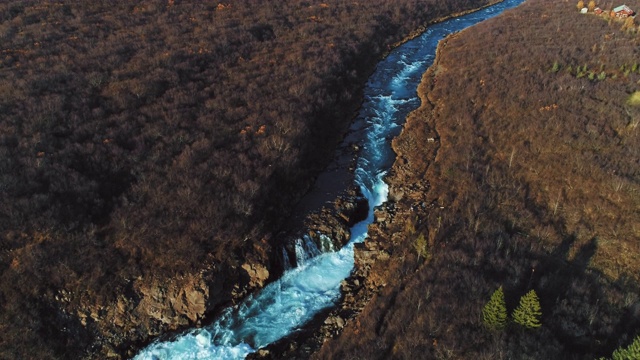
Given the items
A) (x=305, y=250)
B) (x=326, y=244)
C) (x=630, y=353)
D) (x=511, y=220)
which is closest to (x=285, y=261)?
(x=305, y=250)

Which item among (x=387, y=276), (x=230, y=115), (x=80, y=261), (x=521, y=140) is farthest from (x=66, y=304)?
(x=521, y=140)

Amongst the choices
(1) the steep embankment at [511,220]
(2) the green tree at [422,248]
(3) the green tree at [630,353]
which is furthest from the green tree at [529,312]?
(2) the green tree at [422,248]

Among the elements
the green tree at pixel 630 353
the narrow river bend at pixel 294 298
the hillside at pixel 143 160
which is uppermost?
the hillside at pixel 143 160

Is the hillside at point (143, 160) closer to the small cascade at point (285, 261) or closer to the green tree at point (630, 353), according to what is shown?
the small cascade at point (285, 261)

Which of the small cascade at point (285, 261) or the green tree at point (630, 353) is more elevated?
the green tree at point (630, 353)

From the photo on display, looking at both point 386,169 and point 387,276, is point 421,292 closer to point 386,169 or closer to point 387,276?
point 387,276

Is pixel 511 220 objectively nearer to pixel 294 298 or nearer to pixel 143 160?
pixel 294 298
